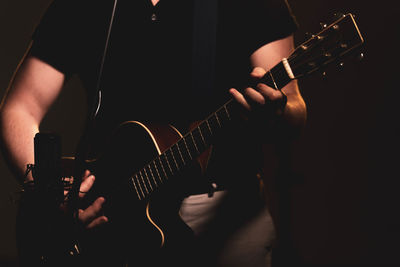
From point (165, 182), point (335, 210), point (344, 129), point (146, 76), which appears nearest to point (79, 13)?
point (146, 76)

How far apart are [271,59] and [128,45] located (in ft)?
1.41

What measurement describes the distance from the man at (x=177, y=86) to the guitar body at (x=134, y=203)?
1.3 inches

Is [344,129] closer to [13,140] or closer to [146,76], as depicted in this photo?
[146,76]

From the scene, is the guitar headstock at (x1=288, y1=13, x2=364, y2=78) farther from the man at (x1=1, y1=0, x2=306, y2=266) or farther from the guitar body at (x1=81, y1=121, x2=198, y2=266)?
the guitar body at (x1=81, y1=121, x2=198, y2=266)

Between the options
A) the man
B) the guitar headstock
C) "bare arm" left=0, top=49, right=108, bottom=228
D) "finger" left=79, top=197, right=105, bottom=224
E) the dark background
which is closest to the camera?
the guitar headstock

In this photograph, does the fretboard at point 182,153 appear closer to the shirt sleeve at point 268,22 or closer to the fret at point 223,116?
the fret at point 223,116

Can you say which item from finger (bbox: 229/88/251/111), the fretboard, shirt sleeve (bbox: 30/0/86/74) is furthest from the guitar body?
shirt sleeve (bbox: 30/0/86/74)

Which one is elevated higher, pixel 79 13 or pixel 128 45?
pixel 79 13

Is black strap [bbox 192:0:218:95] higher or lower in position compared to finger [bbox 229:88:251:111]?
higher

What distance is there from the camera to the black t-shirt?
1.08m

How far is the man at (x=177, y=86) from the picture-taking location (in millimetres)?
1018

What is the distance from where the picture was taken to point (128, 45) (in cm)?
115

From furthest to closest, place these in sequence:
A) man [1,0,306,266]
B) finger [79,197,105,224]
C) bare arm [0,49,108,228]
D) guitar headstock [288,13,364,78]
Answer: bare arm [0,49,108,228], man [1,0,306,266], finger [79,197,105,224], guitar headstock [288,13,364,78]

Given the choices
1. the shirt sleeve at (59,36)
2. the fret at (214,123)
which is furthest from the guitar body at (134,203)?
the shirt sleeve at (59,36)
